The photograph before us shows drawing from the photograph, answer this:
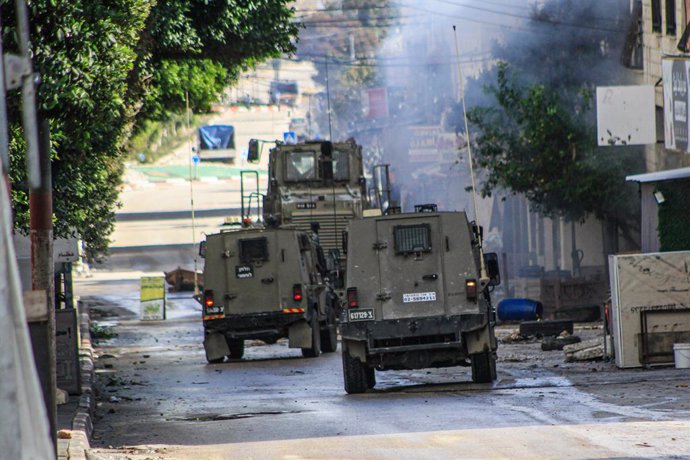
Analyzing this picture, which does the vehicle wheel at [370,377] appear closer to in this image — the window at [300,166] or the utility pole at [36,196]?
the utility pole at [36,196]

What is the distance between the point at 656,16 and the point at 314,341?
12.9 metres

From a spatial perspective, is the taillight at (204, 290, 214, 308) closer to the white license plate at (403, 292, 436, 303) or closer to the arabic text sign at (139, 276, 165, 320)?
the white license plate at (403, 292, 436, 303)

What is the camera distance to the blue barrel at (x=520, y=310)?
33.3m

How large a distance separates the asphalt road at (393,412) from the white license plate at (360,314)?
962mm

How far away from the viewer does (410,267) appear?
1889 centimetres

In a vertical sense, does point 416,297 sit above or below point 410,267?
below

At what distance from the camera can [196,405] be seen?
17953mm

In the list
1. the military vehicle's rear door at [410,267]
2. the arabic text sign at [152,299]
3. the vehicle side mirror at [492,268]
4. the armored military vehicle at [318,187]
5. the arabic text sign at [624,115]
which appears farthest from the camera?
the arabic text sign at [152,299]

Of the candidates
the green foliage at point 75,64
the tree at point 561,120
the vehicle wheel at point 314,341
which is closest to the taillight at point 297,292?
the vehicle wheel at point 314,341

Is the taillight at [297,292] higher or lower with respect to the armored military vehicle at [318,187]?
lower

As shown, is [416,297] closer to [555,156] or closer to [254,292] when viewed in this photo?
[254,292]

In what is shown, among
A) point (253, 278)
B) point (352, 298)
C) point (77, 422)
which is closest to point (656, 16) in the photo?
point (253, 278)

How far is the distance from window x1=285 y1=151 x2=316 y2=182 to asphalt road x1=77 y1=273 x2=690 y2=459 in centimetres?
608

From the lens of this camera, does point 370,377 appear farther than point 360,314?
Yes
